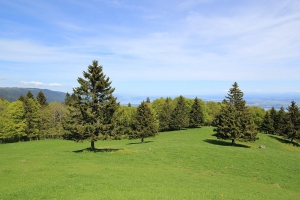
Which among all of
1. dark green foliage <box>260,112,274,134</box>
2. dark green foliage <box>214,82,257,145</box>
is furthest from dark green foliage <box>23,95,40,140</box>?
dark green foliage <box>260,112,274,134</box>

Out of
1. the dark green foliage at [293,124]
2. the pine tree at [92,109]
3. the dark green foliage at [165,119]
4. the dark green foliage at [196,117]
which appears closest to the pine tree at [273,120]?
the dark green foliage at [293,124]

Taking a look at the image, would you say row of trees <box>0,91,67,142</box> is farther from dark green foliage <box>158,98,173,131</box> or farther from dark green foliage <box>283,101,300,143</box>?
dark green foliage <box>283,101,300,143</box>

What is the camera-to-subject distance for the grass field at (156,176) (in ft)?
47.0

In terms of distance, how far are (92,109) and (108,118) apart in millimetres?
2764

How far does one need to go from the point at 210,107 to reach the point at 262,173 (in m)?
94.1

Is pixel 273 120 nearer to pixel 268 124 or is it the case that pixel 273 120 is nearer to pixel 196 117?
pixel 268 124

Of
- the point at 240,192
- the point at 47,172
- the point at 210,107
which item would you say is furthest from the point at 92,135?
the point at 210,107

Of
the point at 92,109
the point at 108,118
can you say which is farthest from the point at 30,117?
the point at 108,118

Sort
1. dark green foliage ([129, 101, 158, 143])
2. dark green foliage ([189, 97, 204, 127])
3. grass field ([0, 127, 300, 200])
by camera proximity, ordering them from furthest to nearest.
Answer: dark green foliage ([189, 97, 204, 127]), dark green foliage ([129, 101, 158, 143]), grass field ([0, 127, 300, 200])

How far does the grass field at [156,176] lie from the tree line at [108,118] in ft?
14.1

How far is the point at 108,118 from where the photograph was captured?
2906cm

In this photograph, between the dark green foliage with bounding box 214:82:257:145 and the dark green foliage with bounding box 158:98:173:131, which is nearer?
the dark green foliage with bounding box 214:82:257:145

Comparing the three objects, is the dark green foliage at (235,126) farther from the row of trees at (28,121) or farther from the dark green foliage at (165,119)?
the row of trees at (28,121)

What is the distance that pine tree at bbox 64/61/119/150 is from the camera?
27.8 meters
